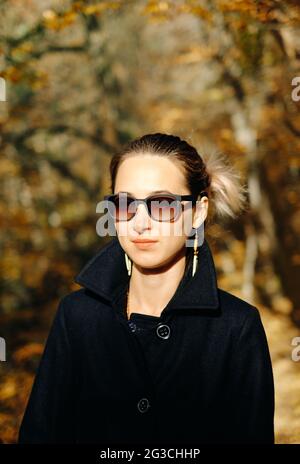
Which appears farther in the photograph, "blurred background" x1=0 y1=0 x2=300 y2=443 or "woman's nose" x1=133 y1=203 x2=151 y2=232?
"blurred background" x1=0 y1=0 x2=300 y2=443

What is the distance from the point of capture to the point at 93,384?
88.4 inches

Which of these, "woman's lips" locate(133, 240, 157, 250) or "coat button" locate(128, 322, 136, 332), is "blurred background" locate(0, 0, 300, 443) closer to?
"woman's lips" locate(133, 240, 157, 250)

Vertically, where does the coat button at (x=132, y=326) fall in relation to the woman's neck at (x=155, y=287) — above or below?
below

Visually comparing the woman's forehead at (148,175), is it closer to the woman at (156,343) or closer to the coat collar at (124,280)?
the woman at (156,343)

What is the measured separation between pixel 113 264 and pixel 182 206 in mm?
487

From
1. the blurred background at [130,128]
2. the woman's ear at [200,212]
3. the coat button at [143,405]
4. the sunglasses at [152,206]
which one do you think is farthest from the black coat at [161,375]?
the blurred background at [130,128]

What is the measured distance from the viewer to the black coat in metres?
2.12

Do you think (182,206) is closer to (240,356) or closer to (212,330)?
(212,330)

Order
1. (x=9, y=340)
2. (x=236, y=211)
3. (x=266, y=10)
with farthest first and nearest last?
(x=9, y=340), (x=266, y=10), (x=236, y=211)

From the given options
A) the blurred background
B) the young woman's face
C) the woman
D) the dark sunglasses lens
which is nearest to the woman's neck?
the woman

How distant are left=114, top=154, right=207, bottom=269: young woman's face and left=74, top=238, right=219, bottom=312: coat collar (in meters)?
0.18

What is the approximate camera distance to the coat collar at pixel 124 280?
2.19 metres

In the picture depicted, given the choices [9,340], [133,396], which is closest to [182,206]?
[133,396]

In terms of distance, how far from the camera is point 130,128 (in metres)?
12.1
